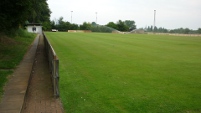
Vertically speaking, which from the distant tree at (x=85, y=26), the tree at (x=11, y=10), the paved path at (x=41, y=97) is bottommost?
the paved path at (x=41, y=97)

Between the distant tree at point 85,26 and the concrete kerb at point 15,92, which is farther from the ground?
the distant tree at point 85,26

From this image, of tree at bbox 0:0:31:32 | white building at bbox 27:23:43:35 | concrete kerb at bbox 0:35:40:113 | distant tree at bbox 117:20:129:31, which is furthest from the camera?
distant tree at bbox 117:20:129:31

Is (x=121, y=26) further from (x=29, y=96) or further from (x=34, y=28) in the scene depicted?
(x=29, y=96)

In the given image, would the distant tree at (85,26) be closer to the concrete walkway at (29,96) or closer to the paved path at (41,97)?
the concrete walkway at (29,96)

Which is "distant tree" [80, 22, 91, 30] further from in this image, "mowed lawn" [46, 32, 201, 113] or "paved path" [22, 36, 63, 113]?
"paved path" [22, 36, 63, 113]

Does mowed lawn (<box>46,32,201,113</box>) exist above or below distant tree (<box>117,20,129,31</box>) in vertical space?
below

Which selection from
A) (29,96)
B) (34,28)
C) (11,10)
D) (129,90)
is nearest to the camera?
(29,96)

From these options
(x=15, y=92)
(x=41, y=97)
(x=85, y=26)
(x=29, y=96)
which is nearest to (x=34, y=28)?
(x=85, y=26)

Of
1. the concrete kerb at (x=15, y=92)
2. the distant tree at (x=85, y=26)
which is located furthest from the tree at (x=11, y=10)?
the distant tree at (x=85, y=26)

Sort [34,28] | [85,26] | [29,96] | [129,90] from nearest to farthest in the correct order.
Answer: [29,96], [129,90], [34,28], [85,26]

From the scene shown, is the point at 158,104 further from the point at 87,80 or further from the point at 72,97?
A: the point at 87,80

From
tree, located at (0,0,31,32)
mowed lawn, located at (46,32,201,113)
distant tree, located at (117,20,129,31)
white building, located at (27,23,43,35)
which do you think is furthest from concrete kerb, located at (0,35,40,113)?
distant tree, located at (117,20,129,31)

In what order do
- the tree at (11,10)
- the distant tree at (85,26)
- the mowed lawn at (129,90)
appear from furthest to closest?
the distant tree at (85,26) < the tree at (11,10) < the mowed lawn at (129,90)

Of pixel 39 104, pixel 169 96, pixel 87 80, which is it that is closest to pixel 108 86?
pixel 87 80
